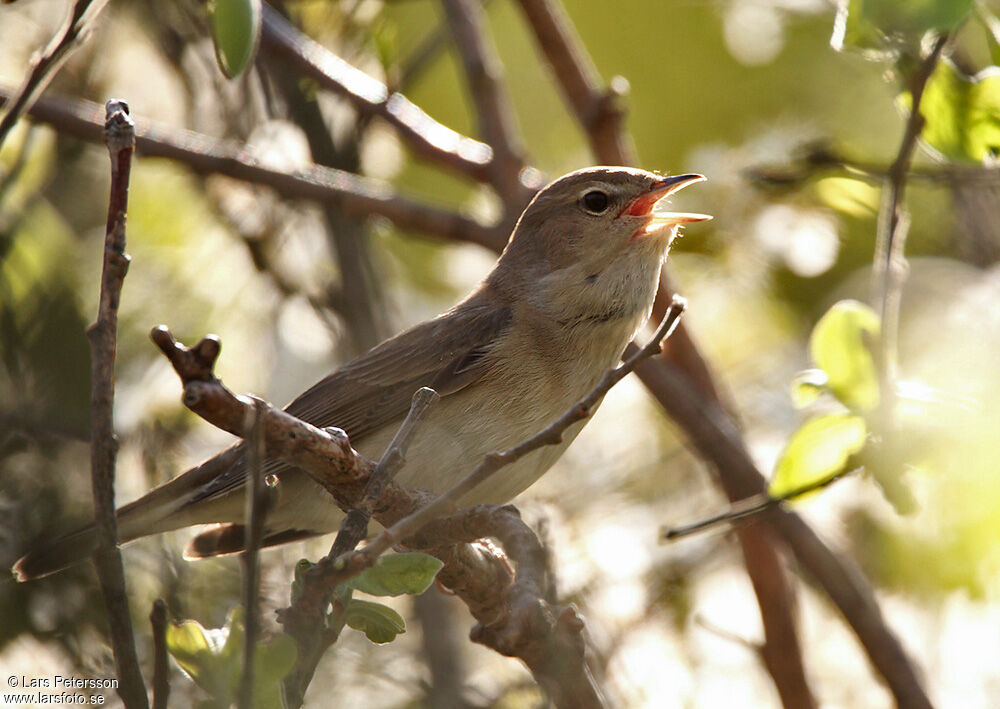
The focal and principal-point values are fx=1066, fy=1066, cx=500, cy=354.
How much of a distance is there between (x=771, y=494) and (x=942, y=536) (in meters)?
1.39

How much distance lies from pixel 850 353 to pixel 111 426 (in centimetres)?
155

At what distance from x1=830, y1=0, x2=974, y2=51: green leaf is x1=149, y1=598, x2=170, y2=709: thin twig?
5.20 ft

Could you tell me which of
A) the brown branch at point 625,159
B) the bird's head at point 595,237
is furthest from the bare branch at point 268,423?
the brown branch at point 625,159

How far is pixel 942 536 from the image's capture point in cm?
342

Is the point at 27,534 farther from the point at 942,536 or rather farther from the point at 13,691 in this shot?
the point at 942,536

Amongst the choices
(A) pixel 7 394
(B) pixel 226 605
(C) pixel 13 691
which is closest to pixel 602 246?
(B) pixel 226 605

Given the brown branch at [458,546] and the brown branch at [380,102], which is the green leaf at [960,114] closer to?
the brown branch at [458,546]

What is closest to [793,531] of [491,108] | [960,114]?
[960,114]

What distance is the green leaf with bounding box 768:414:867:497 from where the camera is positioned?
2.27m

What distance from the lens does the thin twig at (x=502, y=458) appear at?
5.45 ft

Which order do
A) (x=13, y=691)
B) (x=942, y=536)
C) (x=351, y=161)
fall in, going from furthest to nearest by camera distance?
1. (x=351, y=161)
2. (x=942, y=536)
3. (x=13, y=691)

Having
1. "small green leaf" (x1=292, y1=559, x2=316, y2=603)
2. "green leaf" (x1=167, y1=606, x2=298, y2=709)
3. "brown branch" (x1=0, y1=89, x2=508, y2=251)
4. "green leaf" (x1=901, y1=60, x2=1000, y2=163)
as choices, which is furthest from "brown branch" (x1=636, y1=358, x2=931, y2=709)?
"green leaf" (x1=167, y1=606, x2=298, y2=709)

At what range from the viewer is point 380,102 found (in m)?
4.17

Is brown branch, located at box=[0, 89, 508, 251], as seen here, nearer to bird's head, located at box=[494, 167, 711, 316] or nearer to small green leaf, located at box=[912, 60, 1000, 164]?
bird's head, located at box=[494, 167, 711, 316]
